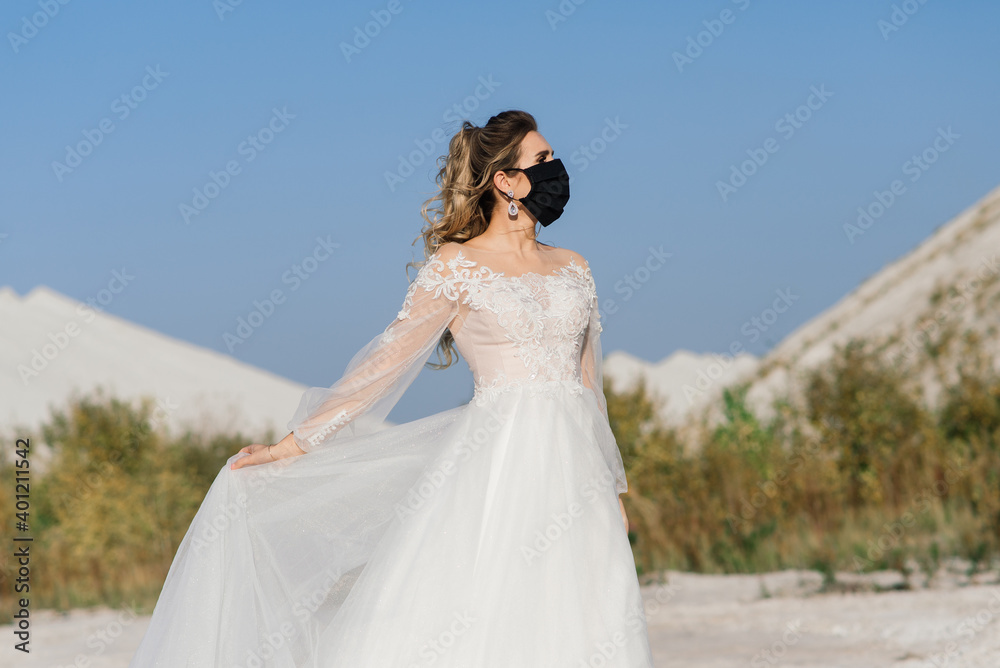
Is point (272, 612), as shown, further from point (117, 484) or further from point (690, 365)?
point (690, 365)

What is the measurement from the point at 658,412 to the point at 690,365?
844 inches

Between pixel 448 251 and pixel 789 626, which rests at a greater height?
pixel 448 251

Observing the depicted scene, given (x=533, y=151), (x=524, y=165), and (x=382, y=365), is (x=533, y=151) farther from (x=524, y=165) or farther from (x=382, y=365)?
(x=382, y=365)

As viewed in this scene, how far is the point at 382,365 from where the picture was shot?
12.4 ft

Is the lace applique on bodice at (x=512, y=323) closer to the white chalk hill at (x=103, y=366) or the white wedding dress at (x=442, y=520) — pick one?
the white wedding dress at (x=442, y=520)

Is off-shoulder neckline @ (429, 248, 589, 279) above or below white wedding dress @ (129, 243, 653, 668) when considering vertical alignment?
above

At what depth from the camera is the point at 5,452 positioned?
13469mm

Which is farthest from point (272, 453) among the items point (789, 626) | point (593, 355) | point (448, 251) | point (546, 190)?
point (789, 626)

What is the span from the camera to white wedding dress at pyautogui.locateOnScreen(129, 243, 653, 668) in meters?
3.26

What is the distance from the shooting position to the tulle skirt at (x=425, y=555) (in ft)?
10.6

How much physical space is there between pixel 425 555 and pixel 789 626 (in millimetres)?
4518
